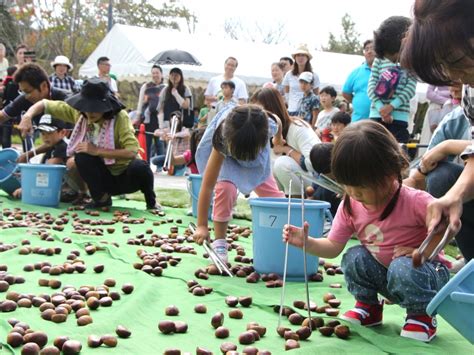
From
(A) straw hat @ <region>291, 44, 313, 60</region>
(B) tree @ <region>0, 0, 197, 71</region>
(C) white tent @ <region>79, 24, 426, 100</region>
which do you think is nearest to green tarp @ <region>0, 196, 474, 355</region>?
(A) straw hat @ <region>291, 44, 313, 60</region>

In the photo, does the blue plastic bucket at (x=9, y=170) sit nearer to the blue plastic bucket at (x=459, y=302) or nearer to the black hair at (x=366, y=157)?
the black hair at (x=366, y=157)

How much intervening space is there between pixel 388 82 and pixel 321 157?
1749 mm

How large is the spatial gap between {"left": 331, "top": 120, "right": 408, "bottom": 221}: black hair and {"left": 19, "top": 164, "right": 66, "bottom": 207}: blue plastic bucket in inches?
156

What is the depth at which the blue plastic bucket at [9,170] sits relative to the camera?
6.44 metres

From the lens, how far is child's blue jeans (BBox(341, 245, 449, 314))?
2.34m

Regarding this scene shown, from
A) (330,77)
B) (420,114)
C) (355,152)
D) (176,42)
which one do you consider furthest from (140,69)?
(355,152)

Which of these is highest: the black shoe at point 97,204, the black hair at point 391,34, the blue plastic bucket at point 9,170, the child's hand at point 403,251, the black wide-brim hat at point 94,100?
the black hair at point 391,34

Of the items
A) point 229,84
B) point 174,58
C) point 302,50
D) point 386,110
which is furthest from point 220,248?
point 174,58

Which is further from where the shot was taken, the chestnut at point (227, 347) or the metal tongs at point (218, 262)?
the metal tongs at point (218, 262)

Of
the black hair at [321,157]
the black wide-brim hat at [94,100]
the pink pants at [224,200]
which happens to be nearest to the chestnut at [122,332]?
the pink pants at [224,200]

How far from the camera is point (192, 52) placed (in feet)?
52.7

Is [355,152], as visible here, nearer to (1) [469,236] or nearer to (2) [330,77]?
(1) [469,236]

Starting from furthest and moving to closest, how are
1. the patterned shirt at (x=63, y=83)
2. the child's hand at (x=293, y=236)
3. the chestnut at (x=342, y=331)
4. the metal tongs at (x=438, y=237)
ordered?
1. the patterned shirt at (x=63, y=83)
2. the child's hand at (x=293, y=236)
3. the chestnut at (x=342, y=331)
4. the metal tongs at (x=438, y=237)

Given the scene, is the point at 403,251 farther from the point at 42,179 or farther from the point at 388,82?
the point at 42,179
